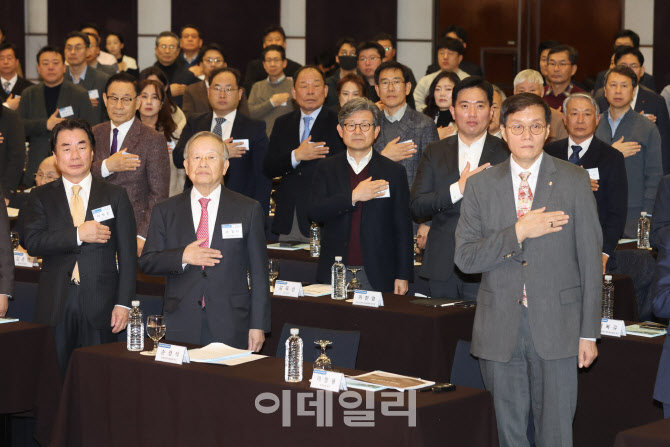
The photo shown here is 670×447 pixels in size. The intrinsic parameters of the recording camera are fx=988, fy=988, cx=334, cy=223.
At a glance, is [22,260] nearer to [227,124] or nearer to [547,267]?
[227,124]

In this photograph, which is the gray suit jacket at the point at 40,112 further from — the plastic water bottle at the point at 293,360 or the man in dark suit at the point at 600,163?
the plastic water bottle at the point at 293,360

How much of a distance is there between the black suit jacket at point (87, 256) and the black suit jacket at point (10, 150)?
3208 millimetres

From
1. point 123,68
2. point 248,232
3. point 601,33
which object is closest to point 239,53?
point 123,68

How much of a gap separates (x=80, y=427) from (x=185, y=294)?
0.68 metres

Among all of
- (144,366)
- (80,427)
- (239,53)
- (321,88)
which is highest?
(239,53)

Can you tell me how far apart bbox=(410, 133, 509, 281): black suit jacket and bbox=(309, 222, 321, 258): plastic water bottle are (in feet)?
4.34

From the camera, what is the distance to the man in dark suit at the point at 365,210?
495 cm

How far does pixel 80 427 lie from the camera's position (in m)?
3.96

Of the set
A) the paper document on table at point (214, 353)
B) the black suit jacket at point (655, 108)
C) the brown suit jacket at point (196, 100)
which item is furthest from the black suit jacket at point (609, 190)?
the brown suit jacket at point (196, 100)

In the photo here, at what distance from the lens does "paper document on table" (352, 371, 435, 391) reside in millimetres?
3283

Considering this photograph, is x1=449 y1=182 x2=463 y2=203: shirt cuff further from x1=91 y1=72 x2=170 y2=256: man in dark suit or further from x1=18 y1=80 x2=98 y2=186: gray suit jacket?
x1=18 y1=80 x2=98 y2=186: gray suit jacket

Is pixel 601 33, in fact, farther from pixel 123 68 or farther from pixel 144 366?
pixel 144 366

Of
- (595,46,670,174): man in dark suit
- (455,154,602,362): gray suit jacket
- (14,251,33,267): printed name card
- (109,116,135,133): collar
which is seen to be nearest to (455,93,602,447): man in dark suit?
(455,154,602,362): gray suit jacket

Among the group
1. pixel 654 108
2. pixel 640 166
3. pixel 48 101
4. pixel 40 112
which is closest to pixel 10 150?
pixel 40 112
